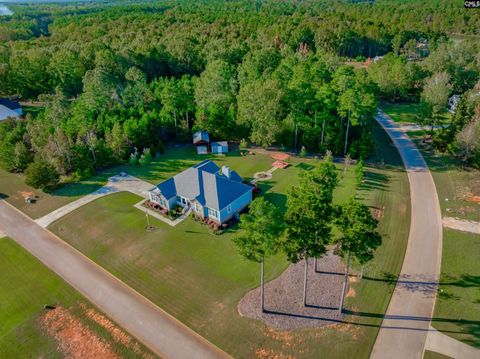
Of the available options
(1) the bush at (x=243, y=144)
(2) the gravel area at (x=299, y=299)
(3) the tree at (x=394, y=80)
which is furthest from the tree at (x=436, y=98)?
(2) the gravel area at (x=299, y=299)

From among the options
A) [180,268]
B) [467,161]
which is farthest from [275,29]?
[180,268]

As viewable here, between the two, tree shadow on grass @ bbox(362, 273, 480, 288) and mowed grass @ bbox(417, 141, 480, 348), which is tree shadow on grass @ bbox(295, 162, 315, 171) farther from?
tree shadow on grass @ bbox(362, 273, 480, 288)

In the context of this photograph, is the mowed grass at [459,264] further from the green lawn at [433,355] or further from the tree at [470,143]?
the green lawn at [433,355]

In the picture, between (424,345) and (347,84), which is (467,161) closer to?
(347,84)

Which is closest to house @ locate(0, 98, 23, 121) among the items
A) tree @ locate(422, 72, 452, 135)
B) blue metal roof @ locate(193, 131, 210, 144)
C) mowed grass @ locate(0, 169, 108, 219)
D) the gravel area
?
mowed grass @ locate(0, 169, 108, 219)

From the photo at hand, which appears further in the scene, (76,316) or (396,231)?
(396,231)

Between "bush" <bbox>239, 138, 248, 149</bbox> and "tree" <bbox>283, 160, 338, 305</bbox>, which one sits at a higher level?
"tree" <bbox>283, 160, 338, 305</bbox>
